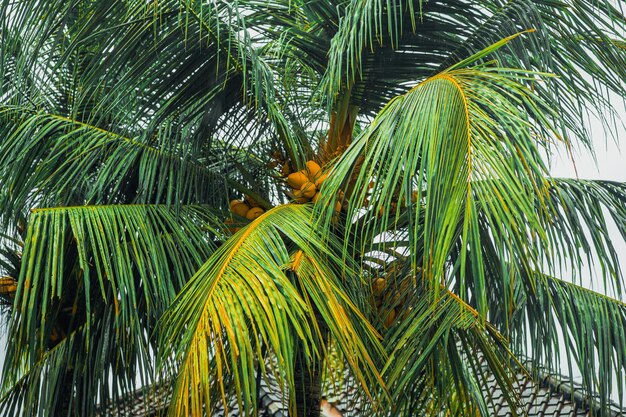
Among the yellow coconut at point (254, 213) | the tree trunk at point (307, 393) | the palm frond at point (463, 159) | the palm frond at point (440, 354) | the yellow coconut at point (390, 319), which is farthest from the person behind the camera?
the yellow coconut at point (254, 213)

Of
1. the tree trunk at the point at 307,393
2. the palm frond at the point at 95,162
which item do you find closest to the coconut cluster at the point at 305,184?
the palm frond at the point at 95,162

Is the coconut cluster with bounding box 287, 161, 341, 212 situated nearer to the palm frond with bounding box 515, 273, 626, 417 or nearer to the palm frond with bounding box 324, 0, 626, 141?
the palm frond with bounding box 324, 0, 626, 141

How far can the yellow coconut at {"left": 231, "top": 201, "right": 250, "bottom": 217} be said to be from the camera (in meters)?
4.02

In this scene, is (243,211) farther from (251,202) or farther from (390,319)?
(390,319)

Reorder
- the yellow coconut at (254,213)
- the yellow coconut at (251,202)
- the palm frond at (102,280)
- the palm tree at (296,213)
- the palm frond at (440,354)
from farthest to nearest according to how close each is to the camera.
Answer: the yellow coconut at (251,202), the yellow coconut at (254,213), the palm frond at (440,354), the palm frond at (102,280), the palm tree at (296,213)

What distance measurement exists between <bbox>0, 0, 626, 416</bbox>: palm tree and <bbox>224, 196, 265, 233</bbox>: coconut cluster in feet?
0.03

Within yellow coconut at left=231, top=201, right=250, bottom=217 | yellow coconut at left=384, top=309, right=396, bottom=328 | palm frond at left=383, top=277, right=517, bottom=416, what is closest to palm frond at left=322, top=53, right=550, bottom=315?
palm frond at left=383, top=277, right=517, bottom=416

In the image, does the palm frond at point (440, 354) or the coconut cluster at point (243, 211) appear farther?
the coconut cluster at point (243, 211)

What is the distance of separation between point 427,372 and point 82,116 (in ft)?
7.02

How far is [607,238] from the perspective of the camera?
3.70 metres

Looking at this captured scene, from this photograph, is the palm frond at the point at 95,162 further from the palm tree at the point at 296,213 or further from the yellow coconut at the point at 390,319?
the yellow coconut at the point at 390,319

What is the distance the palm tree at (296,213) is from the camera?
2.96m

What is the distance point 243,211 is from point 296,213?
645mm

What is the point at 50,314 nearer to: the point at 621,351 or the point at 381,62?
the point at 381,62
